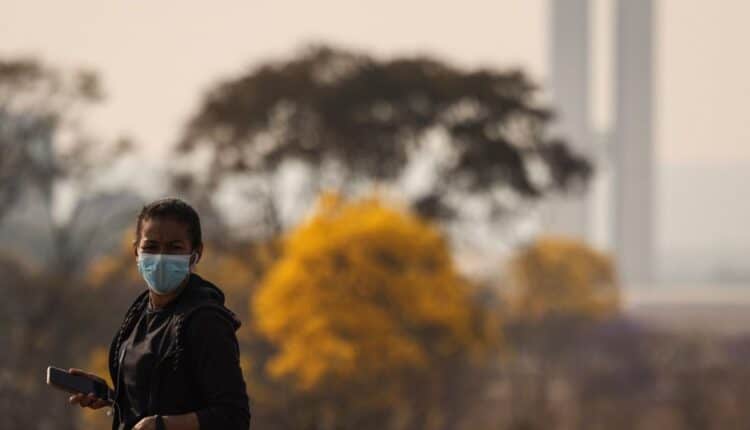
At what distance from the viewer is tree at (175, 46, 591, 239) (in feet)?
178

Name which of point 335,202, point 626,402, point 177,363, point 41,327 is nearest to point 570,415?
point 626,402

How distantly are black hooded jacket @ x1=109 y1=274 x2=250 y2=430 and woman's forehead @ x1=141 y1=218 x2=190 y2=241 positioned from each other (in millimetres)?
115

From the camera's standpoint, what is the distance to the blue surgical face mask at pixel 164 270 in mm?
5855

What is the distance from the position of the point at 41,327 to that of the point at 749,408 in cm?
1574

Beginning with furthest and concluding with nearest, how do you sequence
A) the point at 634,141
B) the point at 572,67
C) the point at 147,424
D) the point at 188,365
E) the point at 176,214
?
the point at 572,67, the point at 634,141, the point at 176,214, the point at 188,365, the point at 147,424

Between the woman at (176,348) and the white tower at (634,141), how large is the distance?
179339mm

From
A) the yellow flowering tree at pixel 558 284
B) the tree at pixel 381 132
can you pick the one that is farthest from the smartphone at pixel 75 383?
the yellow flowering tree at pixel 558 284

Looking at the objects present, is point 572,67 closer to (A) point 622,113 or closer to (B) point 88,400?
(A) point 622,113

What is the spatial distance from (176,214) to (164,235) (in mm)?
65

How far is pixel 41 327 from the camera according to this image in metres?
41.6

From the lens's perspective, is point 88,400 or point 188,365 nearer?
point 188,365

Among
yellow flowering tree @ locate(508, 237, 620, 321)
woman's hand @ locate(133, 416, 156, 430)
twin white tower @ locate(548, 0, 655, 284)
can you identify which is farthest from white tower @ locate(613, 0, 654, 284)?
woman's hand @ locate(133, 416, 156, 430)

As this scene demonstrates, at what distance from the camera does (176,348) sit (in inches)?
232

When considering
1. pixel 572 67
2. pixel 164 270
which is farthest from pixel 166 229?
pixel 572 67
